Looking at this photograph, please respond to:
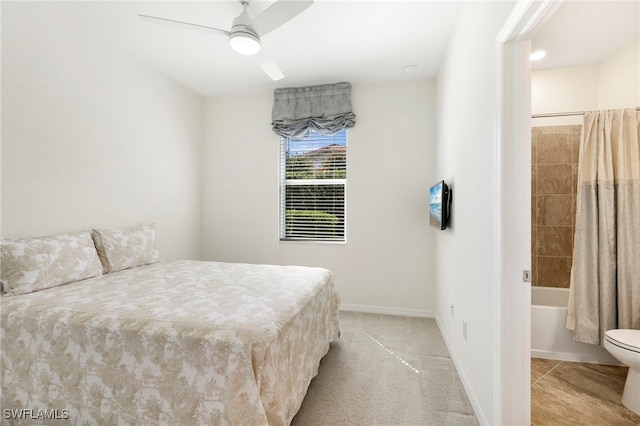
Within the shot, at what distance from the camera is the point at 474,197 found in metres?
1.78

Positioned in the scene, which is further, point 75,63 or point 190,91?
point 190,91

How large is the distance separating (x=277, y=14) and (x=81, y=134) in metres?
1.92

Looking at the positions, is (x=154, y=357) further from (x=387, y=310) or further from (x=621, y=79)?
(x=621, y=79)

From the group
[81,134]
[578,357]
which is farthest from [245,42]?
[578,357]

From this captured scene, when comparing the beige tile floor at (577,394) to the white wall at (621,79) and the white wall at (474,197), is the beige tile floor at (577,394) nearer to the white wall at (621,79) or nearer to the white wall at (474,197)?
the white wall at (474,197)

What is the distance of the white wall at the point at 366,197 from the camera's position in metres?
3.40

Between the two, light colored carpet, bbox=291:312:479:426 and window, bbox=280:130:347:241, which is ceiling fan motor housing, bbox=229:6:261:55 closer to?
window, bbox=280:130:347:241

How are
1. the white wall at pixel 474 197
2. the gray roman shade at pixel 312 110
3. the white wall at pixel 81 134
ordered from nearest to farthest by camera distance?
the white wall at pixel 474 197 < the white wall at pixel 81 134 < the gray roman shade at pixel 312 110

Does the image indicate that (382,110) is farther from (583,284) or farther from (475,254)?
(583,284)

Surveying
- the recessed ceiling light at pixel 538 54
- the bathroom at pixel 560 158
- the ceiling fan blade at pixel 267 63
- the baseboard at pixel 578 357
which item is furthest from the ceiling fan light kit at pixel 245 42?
the baseboard at pixel 578 357

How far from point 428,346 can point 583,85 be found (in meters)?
2.83

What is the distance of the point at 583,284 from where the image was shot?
2.25 m

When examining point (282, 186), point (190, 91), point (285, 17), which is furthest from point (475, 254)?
point (190, 91)

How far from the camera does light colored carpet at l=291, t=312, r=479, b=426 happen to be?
169 centimetres
